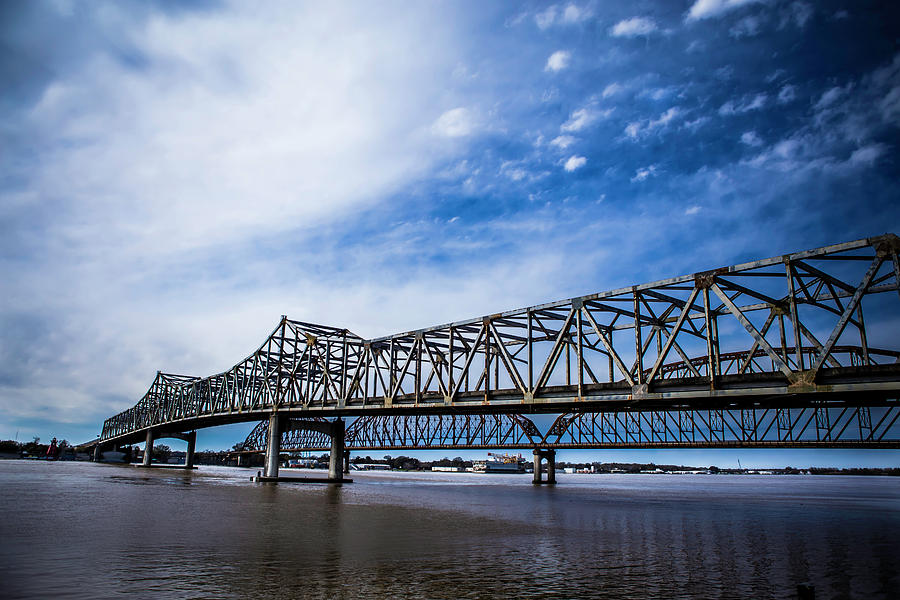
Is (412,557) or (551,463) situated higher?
(412,557)

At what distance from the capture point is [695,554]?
60.1ft

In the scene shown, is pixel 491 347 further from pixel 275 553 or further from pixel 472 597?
pixel 472 597

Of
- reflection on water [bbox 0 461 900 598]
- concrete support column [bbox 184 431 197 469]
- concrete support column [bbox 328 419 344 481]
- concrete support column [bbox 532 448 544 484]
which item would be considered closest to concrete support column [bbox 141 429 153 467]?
concrete support column [bbox 184 431 197 469]

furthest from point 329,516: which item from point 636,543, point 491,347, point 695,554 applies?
point 491,347

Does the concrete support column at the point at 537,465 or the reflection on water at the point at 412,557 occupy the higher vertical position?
the reflection on water at the point at 412,557

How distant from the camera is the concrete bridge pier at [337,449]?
8212 centimetres

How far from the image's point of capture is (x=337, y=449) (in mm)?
84062

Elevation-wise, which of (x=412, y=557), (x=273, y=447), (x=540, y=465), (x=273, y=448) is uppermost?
(x=412, y=557)

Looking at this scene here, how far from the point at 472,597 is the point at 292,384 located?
248 ft

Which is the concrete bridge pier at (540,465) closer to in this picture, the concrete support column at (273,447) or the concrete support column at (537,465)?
the concrete support column at (537,465)

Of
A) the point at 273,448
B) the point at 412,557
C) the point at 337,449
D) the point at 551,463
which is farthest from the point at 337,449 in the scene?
the point at 412,557

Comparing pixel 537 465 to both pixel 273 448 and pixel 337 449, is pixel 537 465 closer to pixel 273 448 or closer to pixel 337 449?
pixel 337 449

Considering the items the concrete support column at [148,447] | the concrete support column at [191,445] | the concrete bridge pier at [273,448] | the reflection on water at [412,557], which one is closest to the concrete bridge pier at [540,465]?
the concrete bridge pier at [273,448]

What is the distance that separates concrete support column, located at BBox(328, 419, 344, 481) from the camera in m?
82.2
